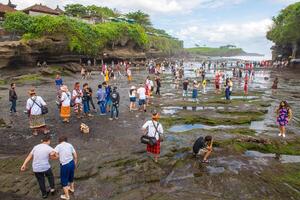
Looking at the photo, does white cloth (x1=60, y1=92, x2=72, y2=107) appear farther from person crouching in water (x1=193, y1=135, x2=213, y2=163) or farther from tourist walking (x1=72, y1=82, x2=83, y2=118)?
person crouching in water (x1=193, y1=135, x2=213, y2=163)

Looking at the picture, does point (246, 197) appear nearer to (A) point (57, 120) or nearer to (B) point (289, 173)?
(B) point (289, 173)

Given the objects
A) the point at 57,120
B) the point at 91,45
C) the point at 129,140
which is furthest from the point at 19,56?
the point at 129,140

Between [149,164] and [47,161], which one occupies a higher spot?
[47,161]

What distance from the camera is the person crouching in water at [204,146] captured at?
12359 mm

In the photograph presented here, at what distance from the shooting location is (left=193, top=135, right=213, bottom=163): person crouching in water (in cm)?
1236

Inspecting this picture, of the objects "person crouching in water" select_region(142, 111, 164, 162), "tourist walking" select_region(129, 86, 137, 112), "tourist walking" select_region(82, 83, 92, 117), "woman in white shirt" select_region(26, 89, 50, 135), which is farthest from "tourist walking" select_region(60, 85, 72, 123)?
"person crouching in water" select_region(142, 111, 164, 162)

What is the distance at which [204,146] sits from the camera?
12.8m

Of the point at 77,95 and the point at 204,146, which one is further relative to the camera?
the point at 77,95

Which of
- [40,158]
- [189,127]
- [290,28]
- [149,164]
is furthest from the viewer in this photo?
[290,28]

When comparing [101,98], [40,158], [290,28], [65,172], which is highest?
[290,28]

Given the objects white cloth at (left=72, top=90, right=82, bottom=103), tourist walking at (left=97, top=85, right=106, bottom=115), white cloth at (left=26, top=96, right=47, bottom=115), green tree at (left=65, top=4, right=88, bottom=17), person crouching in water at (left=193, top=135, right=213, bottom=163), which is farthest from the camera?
green tree at (left=65, top=4, right=88, bottom=17)

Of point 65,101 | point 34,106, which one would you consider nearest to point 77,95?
point 65,101

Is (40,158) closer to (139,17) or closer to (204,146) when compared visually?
(204,146)

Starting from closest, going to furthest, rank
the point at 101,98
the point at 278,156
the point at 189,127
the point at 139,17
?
the point at 278,156 → the point at 189,127 → the point at 101,98 → the point at 139,17
